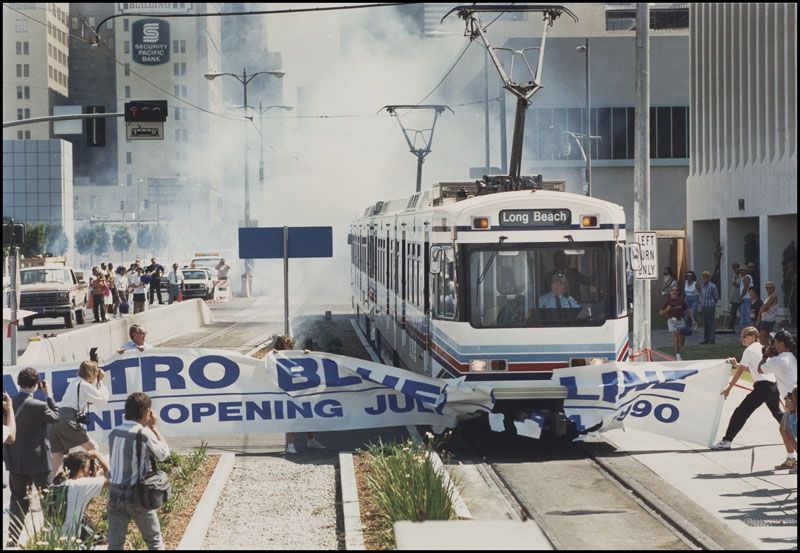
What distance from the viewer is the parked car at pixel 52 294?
37.3 meters

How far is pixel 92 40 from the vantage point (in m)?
36.7

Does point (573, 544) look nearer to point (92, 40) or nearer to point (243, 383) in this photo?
point (243, 383)

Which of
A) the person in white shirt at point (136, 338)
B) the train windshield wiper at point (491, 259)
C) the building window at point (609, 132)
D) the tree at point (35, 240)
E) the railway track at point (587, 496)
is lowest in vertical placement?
the railway track at point (587, 496)

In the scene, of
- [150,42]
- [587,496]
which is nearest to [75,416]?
[587,496]

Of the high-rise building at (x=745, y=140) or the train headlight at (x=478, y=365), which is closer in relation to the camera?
the train headlight at (x=478, y=365)

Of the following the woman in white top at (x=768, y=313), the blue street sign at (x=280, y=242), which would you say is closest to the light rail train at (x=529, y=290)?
the blue street sign at (x=280, y=242)

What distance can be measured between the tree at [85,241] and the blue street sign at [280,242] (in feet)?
404

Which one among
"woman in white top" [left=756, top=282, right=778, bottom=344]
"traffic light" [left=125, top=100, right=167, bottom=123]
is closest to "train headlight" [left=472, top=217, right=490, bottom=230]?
"woman in white top" [left=756, top=282, right=778, bottom=344]

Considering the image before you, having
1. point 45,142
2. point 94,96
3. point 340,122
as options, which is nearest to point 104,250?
point 45,142

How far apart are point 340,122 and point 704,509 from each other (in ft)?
228

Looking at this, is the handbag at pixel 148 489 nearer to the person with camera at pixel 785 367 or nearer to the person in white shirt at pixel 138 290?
the person with camera at pixel 785 367

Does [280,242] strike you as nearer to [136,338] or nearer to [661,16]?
[136,338]

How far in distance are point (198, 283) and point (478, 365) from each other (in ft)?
133

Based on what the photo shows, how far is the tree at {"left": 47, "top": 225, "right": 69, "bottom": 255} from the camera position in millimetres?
131125
